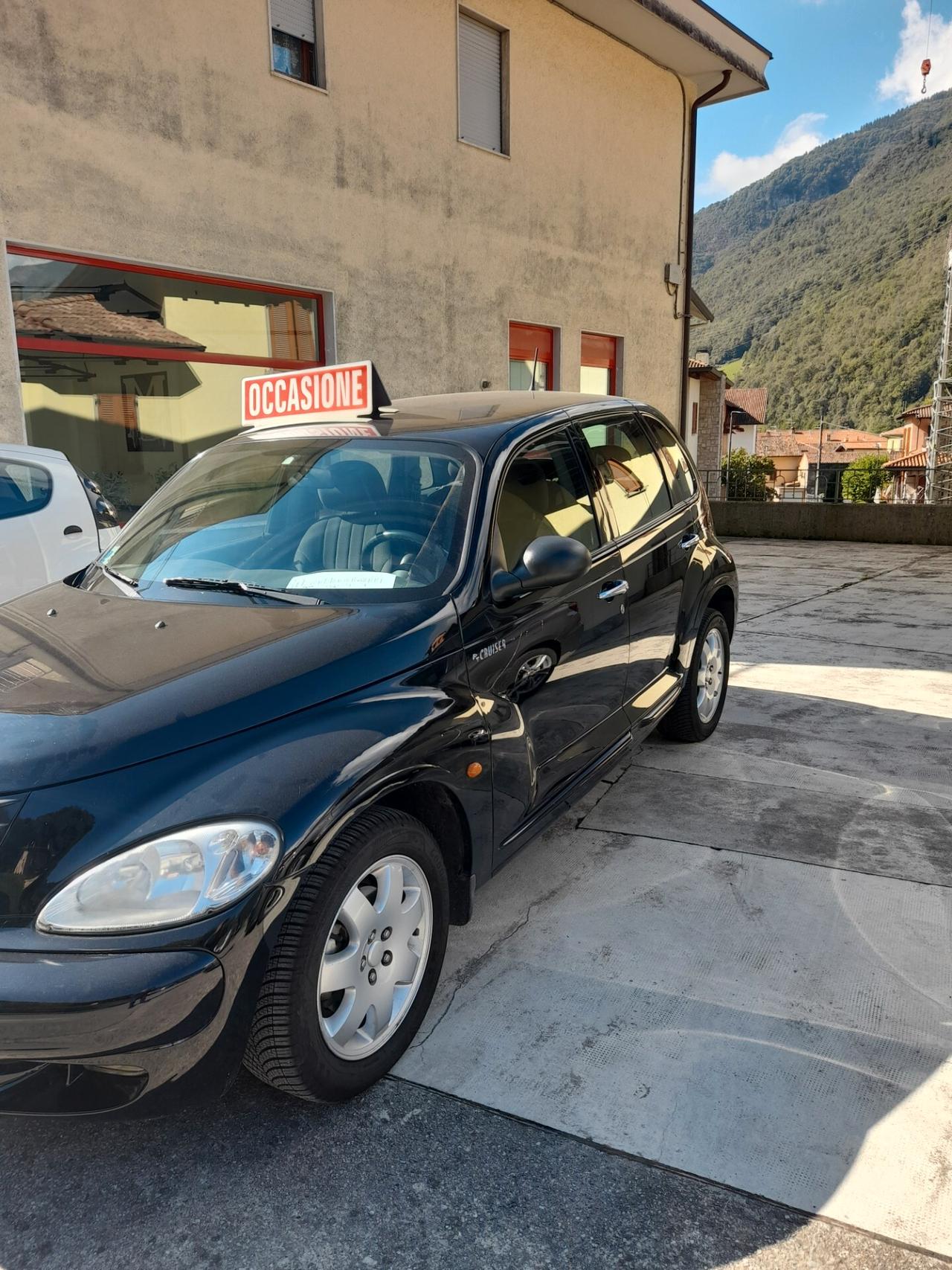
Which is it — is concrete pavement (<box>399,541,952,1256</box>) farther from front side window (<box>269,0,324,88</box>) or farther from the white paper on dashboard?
front side window (<box>269,0,324,88</box>)

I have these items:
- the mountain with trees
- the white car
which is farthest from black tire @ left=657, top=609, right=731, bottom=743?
the mountain with trees

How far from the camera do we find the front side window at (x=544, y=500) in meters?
3.04

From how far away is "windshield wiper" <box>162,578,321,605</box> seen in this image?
2.70m

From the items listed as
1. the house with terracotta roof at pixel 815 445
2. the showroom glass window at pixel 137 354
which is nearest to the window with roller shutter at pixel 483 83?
the showroom glass window at pixel 137 354

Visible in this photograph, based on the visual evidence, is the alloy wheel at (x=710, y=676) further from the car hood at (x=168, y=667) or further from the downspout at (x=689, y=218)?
the downspout at (x=689, y=218)

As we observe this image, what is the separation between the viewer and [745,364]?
14550 centimetres

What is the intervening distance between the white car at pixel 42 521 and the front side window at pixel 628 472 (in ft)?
10.9

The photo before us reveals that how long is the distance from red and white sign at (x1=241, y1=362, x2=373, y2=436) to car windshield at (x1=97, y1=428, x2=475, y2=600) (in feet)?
0.79

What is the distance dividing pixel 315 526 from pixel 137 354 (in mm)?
5469

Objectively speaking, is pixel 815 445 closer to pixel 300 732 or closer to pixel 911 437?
pixel 911 437

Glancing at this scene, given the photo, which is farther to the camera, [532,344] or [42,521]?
[532,344]

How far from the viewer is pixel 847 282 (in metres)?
130

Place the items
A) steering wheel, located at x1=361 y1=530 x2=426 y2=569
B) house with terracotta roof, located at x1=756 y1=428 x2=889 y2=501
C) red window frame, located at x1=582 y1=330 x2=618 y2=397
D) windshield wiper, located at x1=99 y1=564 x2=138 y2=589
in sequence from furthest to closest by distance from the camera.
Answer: house with terracotta roof, located at x1=756 y1=428 x2=889 y2=501 → red window frame, located at x1=582 y1=330 x2=618 y2=397 → windshield wiper, located at x1=99 y1=564 x2=138 y2=589 → steering wheel, located at x1=361 y1=530 x2=426 y2=569

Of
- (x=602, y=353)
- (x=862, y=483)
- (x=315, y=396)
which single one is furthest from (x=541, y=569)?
(x=862, y=483)
